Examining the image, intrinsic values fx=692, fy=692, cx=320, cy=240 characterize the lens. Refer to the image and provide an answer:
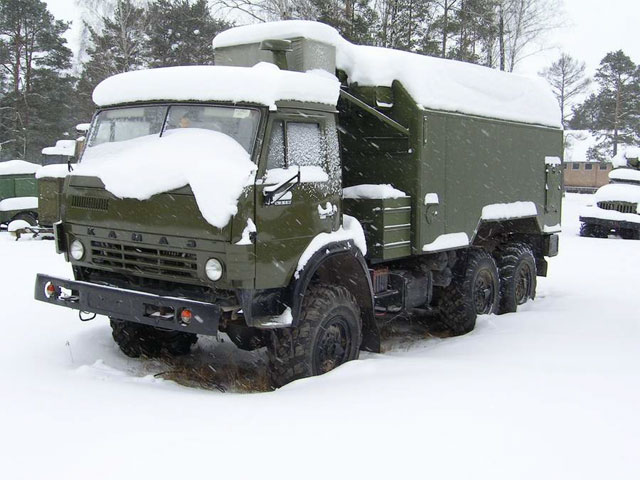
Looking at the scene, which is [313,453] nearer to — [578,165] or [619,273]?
[619,273]

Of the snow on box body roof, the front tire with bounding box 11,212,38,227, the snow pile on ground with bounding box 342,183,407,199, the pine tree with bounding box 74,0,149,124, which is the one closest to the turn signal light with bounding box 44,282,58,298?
the snow pile on ground with bounding box 342,183,407,199

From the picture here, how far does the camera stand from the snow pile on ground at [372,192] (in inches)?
268

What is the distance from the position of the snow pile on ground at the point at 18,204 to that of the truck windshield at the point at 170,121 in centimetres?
1415

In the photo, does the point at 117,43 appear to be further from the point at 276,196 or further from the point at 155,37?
the point at 276,196

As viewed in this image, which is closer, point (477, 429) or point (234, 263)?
point (477, 429)

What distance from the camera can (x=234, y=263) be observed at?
5.14m

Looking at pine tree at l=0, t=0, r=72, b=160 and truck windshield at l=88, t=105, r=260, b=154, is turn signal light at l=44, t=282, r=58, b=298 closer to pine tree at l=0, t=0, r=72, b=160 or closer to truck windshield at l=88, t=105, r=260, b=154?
truck windshield at l=88, t=105, r=260, b=154

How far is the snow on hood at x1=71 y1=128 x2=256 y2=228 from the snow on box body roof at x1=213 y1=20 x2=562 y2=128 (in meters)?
1.66

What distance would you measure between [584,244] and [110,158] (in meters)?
15.6

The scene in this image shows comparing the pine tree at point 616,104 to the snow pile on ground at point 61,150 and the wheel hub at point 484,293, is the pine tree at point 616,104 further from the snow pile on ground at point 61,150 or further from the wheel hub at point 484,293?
the wheel hub at point 484,293

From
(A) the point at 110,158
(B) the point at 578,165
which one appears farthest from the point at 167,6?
(B) the point at 578,165

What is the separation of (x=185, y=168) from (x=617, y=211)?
18513mm

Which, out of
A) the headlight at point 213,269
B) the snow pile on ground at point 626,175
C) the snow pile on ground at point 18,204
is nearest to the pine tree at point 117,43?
the snow pile on ground at point 18,204

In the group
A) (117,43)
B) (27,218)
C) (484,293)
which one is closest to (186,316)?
(484,293)
